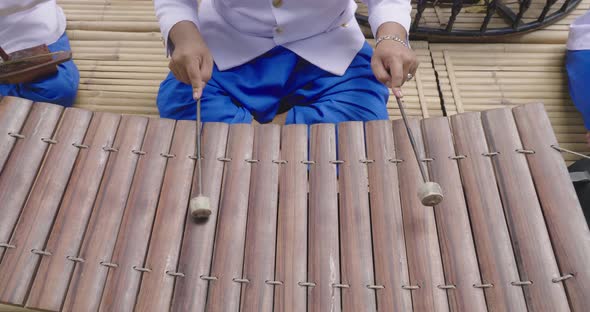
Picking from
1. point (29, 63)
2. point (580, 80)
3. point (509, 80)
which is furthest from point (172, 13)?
point (580, 80)

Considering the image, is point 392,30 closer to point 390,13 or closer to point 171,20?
point 390,13

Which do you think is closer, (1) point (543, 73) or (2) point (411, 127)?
(2) point (411, 127)

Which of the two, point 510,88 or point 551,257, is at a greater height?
point 510,88

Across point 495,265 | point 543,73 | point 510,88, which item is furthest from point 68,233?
point 543,73

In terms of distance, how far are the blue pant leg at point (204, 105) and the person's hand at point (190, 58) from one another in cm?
8

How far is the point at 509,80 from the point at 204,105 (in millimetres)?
1037

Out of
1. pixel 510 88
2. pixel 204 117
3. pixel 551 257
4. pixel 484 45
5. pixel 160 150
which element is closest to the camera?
pixel 551 257

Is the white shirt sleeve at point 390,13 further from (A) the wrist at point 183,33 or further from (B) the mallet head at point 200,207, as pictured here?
(B) the mallet head at point 200,207

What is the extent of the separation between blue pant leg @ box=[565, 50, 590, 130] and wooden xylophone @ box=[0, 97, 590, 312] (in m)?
0.66

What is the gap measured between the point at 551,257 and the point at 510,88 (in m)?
0.94

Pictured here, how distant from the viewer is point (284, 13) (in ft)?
3.81

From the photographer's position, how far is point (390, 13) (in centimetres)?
118

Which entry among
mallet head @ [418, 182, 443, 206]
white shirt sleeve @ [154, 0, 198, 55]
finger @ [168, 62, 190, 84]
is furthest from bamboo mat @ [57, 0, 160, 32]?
mallet head @ [418, 182, 443, 206]

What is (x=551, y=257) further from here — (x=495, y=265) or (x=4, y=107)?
(x=4, y=107)
